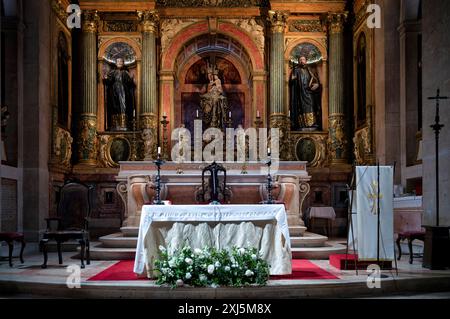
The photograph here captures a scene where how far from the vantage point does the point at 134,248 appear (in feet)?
32.2

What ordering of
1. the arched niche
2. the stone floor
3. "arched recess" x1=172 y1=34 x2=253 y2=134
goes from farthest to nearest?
1. "arched recess" x1=172 y1=34 x2=253 y2=134
2. the arched niche
3. the stone floor

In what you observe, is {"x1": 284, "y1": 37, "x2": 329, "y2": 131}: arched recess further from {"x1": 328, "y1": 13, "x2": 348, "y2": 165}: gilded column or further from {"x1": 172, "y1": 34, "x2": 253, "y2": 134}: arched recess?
{"x1": 172, "y1": 34, "x2": 253, "y2": 134}: arched recess

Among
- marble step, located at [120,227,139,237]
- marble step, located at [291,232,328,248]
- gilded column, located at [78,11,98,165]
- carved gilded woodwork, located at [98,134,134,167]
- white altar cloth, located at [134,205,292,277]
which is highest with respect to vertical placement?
gilded column, located at [78,11,98,165]

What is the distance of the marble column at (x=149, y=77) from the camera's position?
15062mm

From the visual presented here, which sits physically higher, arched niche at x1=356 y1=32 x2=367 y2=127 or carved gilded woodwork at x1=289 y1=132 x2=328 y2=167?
arched niche at x1=356 y1=32 x2=367 y2=127

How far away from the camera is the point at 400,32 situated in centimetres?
1220

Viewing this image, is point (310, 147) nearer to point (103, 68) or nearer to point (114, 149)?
point (114, 149)

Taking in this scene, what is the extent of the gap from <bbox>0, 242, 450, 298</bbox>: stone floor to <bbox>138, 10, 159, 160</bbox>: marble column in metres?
7.77

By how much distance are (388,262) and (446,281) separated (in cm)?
97

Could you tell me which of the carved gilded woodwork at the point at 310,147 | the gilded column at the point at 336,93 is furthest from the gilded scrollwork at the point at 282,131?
the gilded column at the point at 336,93

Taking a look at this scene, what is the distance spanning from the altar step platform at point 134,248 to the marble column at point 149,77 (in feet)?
16.9

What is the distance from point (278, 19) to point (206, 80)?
271cm

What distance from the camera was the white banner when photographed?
7492mm

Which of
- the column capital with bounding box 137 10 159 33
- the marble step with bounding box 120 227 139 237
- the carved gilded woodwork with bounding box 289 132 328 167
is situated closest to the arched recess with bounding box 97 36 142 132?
the column capital with bounding box 137 10 159 33
